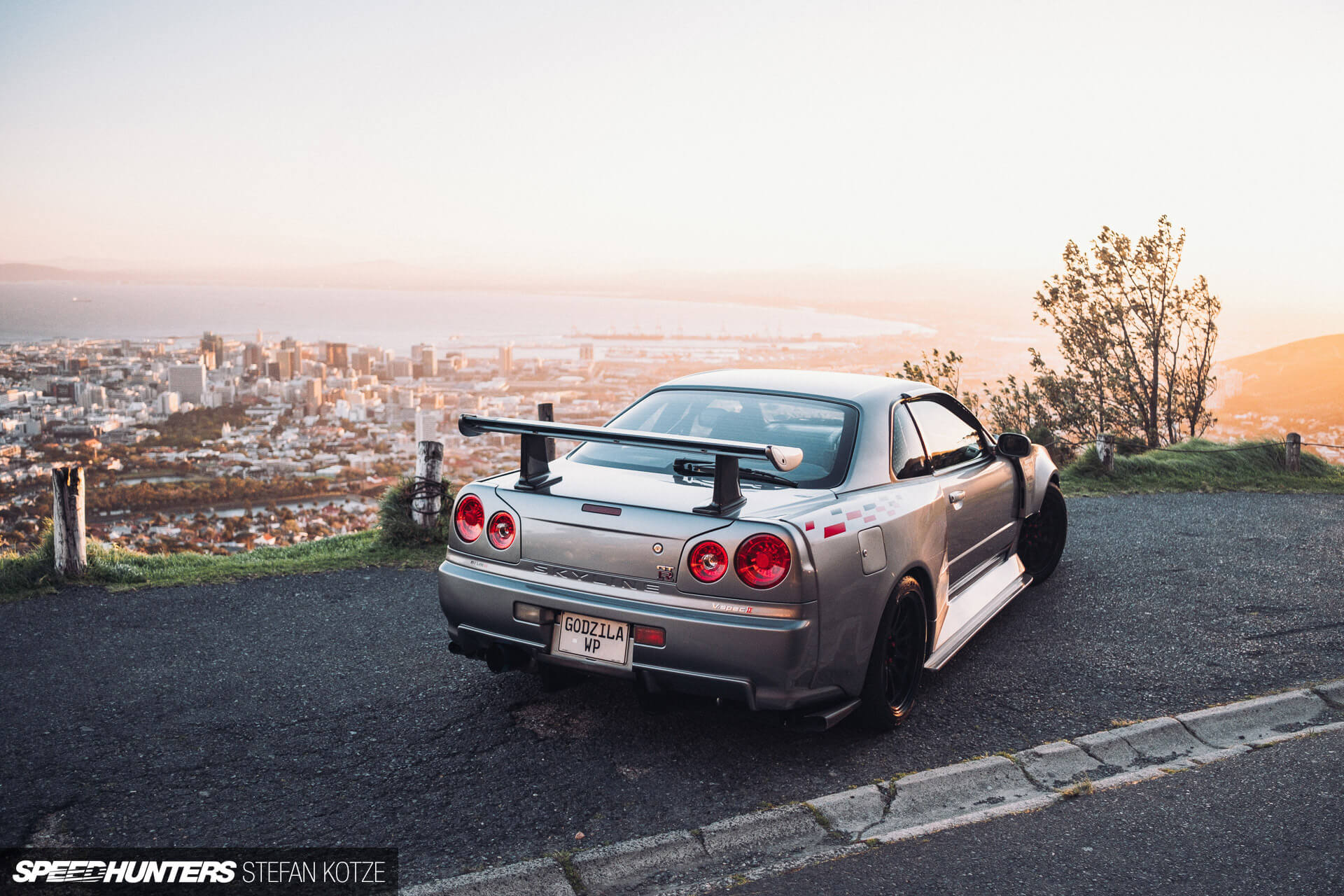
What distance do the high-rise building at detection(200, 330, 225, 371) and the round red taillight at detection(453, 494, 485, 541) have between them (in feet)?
97.8

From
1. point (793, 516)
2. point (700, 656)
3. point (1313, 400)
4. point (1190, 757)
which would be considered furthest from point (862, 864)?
point (1313, 400)

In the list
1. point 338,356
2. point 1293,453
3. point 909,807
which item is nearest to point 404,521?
point 909,807

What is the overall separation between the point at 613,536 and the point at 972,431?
2.81 meters

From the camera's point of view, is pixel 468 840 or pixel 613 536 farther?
pixel 613 536

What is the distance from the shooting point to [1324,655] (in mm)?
4973

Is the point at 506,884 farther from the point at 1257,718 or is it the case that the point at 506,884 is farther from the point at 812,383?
the point at 1257,718

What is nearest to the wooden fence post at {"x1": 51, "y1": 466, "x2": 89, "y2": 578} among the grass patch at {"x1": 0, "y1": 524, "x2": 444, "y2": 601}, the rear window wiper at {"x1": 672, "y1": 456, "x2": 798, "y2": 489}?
the grass patch at {"x1": 0, "y1": 524, "x2": 444, "y2": 601}

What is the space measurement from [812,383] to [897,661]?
1.43 m

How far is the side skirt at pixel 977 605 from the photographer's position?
4332 millimetres

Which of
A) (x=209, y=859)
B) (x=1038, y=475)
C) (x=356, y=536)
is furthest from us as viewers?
(x=356, y=536)

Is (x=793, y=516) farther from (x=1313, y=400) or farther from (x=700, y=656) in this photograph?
(x=1313, y=400)

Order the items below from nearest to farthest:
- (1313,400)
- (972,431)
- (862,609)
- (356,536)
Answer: (862,609) → (972,431) → (356,536) → (1313,400)

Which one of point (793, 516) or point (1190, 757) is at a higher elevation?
point (793, 516)

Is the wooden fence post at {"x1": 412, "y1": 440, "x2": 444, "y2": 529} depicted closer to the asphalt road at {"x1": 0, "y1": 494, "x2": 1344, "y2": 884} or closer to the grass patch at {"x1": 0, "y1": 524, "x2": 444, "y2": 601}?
the grass patch at {"x1": 0, "y1": 524, "x2": 444, "y2": 601}
